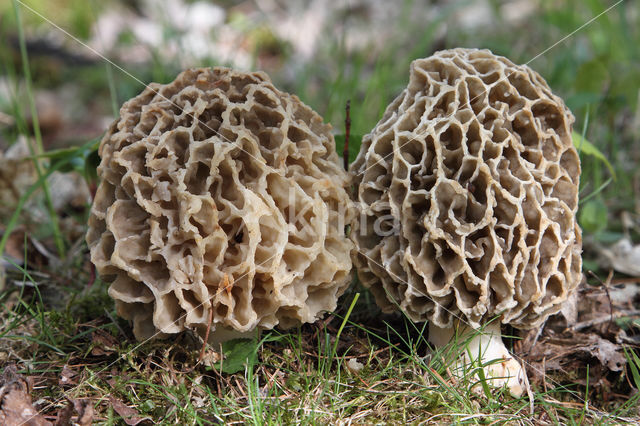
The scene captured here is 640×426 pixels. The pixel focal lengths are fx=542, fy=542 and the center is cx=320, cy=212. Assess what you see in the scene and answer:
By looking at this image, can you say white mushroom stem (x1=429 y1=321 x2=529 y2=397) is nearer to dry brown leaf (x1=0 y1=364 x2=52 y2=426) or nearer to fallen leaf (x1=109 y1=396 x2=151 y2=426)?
fallen leaf (x1=109 y1=396 x2=151 y2=426)

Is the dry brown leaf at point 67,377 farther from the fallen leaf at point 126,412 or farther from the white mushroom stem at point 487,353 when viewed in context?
the white mushroom stem at point 487,353

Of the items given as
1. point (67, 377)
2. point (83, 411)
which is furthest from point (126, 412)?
point (67, 377)

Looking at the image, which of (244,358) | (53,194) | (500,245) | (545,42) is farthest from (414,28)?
(244,358)

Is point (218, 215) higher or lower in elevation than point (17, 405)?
higher

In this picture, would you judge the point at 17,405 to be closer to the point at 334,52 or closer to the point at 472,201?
the point at 472,201

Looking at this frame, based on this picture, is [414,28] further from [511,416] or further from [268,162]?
[511,416]

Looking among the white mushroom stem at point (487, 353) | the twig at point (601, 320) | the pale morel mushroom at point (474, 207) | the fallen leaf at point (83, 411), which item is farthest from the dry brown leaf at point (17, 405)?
the twig at point (601, 320)
